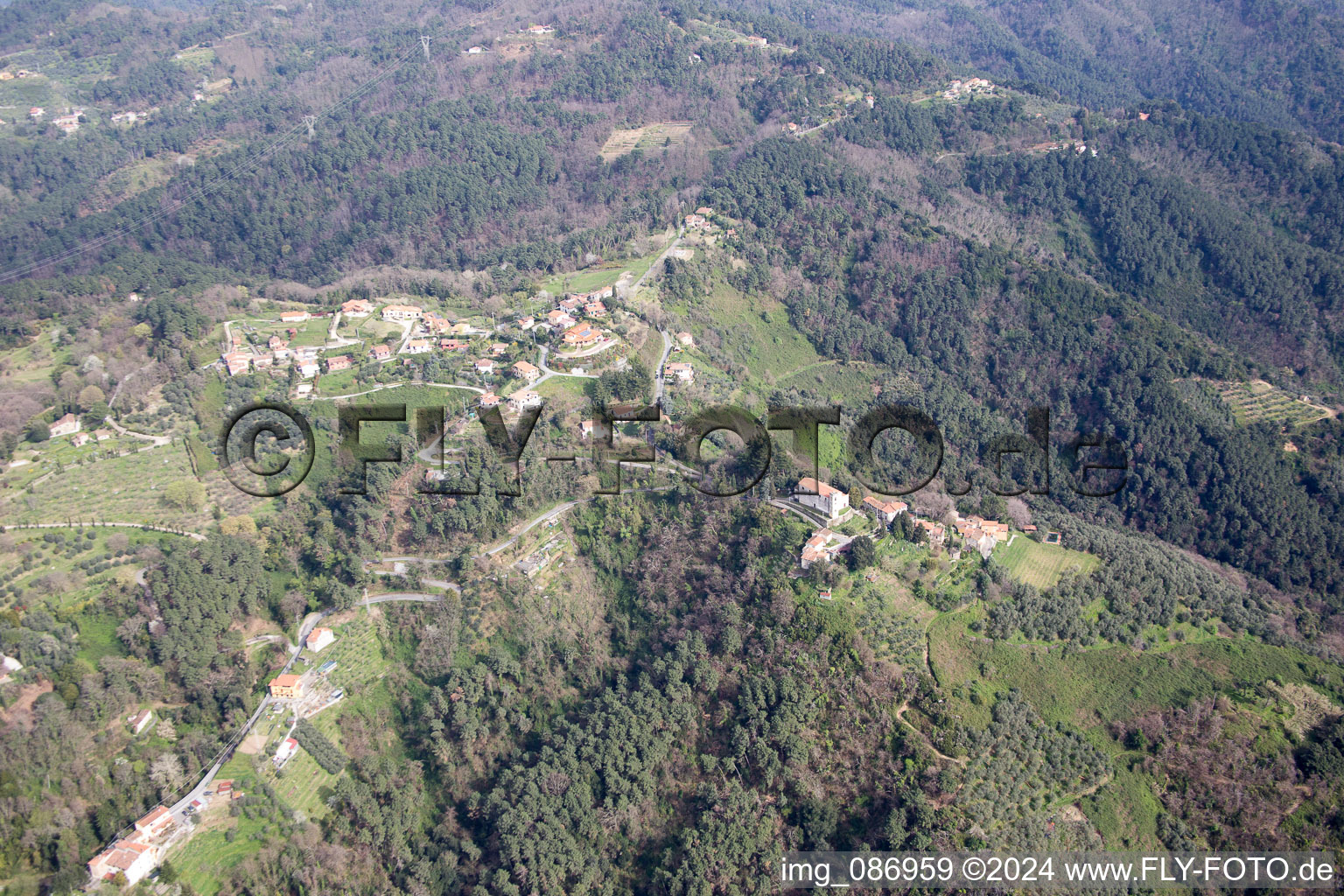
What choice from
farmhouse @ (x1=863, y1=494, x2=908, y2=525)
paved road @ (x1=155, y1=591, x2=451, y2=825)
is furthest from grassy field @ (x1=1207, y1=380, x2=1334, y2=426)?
paved road @ (x1=155, y1=591, x2=451, y2=825)

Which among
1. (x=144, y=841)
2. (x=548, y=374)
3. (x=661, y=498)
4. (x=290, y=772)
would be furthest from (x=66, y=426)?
(x=661, y=498)

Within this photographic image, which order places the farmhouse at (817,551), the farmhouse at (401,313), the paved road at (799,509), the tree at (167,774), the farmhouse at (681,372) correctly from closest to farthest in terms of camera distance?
the tree at (167,774) → the farmhouse at (817,551) → the paved road at (799,509) → the farmhouse at (681,372) → the farmhouse at (401,313)

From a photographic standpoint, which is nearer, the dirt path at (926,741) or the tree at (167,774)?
the dirt path at (926,741)

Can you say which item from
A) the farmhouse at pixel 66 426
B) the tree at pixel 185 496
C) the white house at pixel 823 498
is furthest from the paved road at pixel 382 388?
the white house at pixel 823 498

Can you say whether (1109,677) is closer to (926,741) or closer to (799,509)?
(926,741)

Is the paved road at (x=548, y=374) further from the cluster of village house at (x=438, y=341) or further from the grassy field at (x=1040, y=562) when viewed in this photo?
the grassy field at (x=1040, y=562)

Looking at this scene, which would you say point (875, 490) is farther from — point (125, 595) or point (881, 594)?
point (125, 595)
